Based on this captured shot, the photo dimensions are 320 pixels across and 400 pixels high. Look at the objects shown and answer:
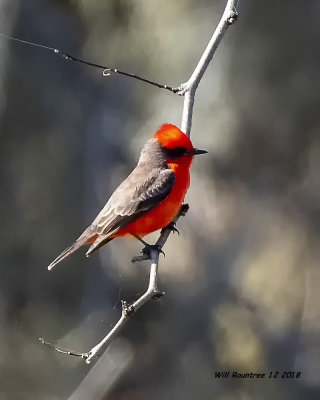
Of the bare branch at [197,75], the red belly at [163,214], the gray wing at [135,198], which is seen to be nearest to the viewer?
the bare branch at [197,75]

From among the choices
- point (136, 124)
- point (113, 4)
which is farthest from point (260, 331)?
point (113, 4)

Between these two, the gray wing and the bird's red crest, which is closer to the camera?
the bird's red crest

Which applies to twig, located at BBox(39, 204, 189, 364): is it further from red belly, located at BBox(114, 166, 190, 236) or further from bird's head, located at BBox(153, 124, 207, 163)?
bird's head, located at BBox(153, 124, 207, 163)

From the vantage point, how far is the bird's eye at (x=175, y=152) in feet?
13.5

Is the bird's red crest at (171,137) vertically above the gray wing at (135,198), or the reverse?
the bird's red crest at (171,137)

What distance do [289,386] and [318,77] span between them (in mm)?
2509

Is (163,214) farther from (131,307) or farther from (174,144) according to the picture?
(131,307)

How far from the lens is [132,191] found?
4.36m

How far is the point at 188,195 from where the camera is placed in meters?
6.46

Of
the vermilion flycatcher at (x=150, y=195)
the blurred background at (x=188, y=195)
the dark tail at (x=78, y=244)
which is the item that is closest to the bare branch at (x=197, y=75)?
the vermilion flycatcher at (x=150, y=195)

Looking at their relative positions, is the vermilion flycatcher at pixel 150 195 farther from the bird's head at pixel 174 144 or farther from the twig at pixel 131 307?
the twig at pixel 131 307

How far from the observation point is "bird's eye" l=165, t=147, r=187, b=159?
410cm

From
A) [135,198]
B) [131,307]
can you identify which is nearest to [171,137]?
[135,198]

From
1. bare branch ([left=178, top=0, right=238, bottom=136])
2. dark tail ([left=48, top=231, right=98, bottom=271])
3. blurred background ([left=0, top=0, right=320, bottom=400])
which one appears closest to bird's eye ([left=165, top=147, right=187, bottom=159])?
bare branch ([left=178, top=0, right=238, bottom=136])
